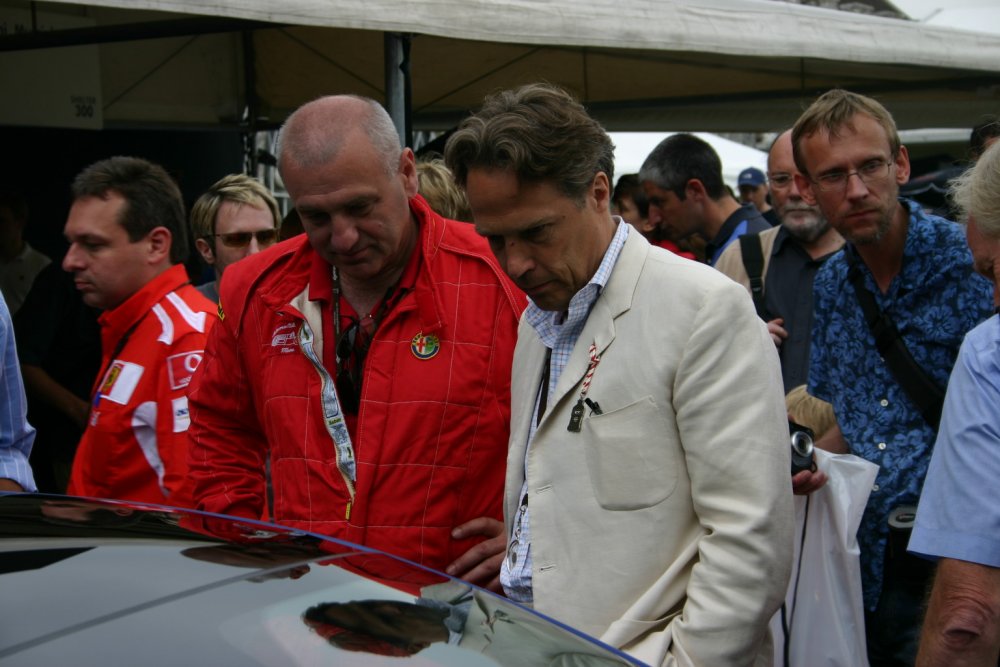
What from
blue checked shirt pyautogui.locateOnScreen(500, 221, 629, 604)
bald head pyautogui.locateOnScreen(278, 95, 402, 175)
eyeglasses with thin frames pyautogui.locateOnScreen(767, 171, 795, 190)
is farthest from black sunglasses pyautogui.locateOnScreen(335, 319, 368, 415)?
eyeglasses with thin frames pyautogui.locateOnScreen(767, 171, 795, 190)

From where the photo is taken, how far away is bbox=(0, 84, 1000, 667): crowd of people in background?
2021 millimetres

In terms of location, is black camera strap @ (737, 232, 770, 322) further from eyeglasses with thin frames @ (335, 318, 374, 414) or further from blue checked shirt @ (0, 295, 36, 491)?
blue checked shirt @ (0, 295, 36, 491)

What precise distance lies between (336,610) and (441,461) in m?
1.04

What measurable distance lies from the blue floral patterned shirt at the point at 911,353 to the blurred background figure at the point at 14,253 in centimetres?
491

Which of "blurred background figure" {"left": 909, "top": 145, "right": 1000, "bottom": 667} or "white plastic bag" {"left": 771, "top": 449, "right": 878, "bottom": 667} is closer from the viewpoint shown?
"blurred background figure" {"left": 909, "top": 145, "right": 1000, "bottom": 667}

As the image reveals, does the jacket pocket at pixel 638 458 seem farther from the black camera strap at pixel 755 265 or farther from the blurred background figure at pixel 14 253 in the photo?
the blurred background figure at pixel 14 253

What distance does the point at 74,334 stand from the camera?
4906mm

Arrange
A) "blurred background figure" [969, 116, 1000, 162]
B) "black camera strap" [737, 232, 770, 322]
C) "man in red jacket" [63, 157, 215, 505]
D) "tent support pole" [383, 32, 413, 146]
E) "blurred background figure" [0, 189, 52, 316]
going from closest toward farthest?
1. "man in red jacket" [63, 157, 215, 505]
2. "blurred background figure" [969, 116, 1000, 162]
3. "black camera strap" [737, 232, 770, 322]
4. "tent support pole" [383, 32, 413, 146]
5. "blurred background figure" [0, 189, 52, 316]

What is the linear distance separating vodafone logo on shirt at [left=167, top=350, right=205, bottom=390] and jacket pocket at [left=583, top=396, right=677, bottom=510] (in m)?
1.65

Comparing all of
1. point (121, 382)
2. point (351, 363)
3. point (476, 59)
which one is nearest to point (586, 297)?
point (351, 363)

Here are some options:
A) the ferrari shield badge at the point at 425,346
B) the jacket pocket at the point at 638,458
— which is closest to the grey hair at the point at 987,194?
the jacket pocket at the point at 638,458

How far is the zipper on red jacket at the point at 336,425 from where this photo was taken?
253cm

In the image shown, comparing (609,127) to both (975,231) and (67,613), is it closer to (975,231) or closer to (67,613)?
(975,231)

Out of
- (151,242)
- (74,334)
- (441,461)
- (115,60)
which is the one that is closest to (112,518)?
(441,461)
